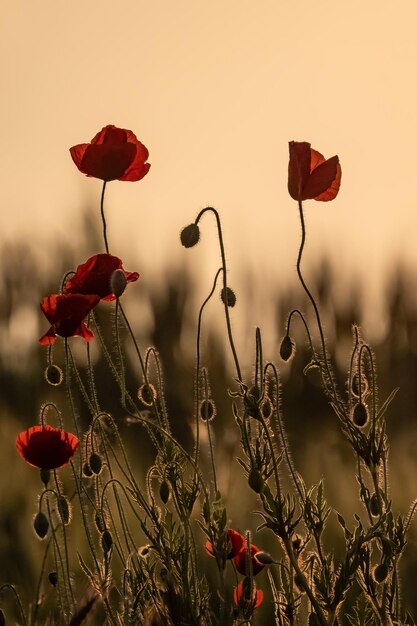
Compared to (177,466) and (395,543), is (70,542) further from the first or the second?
(395,543)

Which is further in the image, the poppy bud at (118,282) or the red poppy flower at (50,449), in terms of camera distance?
the red poppy flower at (50,449)

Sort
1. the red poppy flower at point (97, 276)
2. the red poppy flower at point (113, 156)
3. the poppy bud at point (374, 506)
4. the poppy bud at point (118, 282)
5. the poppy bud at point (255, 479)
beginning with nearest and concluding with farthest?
the poppy bud at point (255, 479) < the poppy bud at point (374, 506) < the poppy bud at point (118, 282) < the red poppy flower at point (97, 276) < the red poppy flower at point (113, 156)

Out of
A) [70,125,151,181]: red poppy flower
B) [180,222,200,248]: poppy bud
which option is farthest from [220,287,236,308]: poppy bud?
[70,125,151,181]: red poppy flower

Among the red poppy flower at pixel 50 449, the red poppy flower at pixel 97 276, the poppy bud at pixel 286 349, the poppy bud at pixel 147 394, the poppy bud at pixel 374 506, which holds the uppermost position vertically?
the red poppy flower at pixel 97 276

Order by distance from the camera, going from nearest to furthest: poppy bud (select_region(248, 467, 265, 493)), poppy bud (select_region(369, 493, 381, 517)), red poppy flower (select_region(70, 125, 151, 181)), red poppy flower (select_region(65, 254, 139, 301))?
poppy bud (select_region(248, 467, 265, 493)) → poppy bud (select_region(369, 493, 381, 517)) → red poppy flower (select_region(65, 254, 139, 301)) → red poppy flower (select_region(70, 125, 151, 181))

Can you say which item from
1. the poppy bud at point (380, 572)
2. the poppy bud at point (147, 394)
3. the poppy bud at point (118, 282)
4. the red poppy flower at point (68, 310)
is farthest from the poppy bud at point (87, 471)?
the poppy bud at point (380, 572)

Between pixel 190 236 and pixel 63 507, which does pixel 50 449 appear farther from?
pixel 190 236

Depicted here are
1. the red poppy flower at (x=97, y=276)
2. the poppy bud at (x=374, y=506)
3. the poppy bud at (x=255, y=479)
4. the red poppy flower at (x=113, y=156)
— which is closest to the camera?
the poppy bud at (x=255, y=479)

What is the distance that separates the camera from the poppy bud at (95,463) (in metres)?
2.50

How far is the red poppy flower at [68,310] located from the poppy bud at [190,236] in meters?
0.23

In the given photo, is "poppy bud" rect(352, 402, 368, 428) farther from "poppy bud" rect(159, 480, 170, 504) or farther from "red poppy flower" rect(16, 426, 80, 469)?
"red poppy flower" rect(16, 426, 80, 469)

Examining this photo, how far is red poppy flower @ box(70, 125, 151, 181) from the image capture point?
2586 millimetres

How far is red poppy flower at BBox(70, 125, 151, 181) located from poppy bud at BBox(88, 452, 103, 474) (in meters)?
0.61

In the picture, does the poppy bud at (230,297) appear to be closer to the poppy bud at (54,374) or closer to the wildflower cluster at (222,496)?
the wildflower cluster at (222,496)
